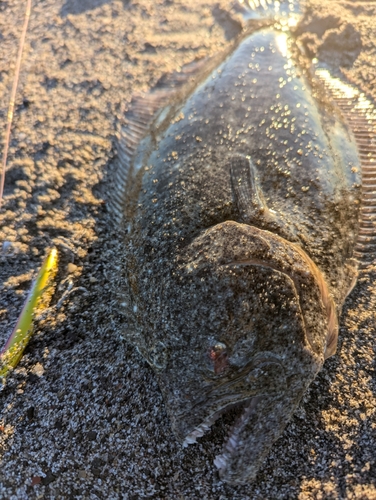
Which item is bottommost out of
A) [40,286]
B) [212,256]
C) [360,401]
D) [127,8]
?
[360,401]

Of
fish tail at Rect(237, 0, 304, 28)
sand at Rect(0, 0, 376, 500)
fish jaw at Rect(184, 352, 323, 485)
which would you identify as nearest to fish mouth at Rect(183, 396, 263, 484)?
fish jaw at Rect(184, 352, 323, 485)

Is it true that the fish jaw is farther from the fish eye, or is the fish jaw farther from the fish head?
the fish eye

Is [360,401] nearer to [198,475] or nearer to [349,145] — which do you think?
[198,475]

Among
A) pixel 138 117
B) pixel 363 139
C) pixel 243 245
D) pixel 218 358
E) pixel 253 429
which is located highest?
pixel 138 117

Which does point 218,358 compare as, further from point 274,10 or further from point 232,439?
point 274,10

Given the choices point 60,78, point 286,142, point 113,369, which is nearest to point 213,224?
point 286,142

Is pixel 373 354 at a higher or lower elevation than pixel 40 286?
lower

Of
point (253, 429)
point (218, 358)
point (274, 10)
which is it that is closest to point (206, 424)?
point (253, 429)
